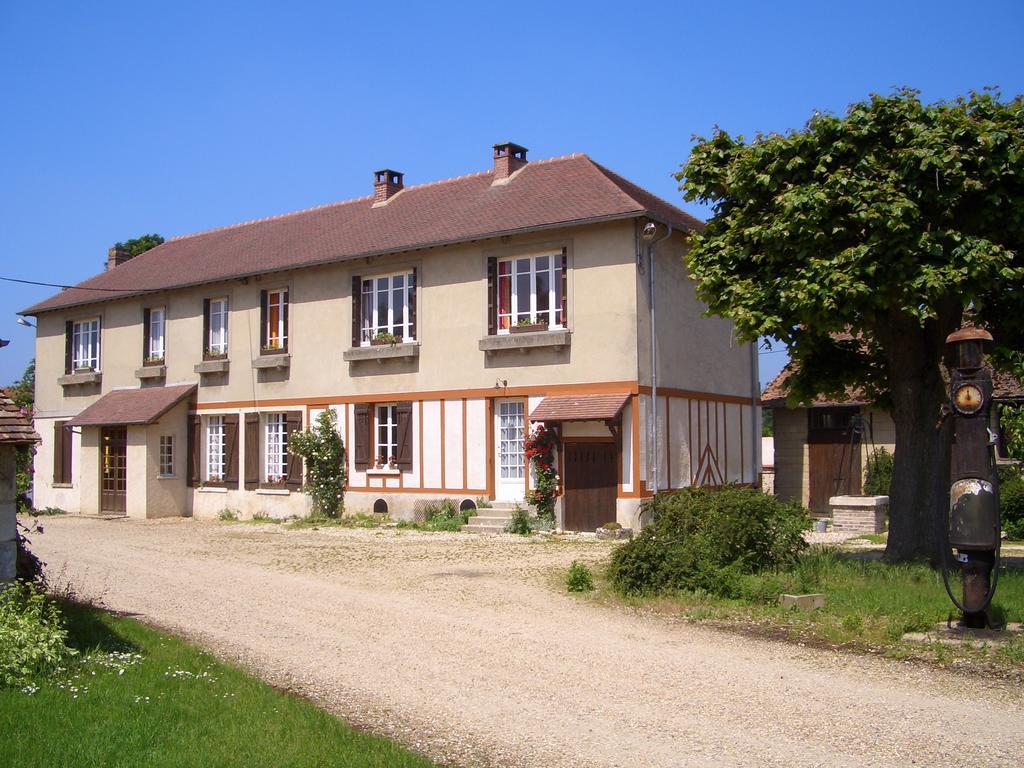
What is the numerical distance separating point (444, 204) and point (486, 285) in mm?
3607

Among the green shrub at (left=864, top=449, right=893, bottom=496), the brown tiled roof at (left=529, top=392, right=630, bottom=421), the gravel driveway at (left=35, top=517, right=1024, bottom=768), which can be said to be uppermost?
the brown tiled roof at (left=529, top=392, right=630, bottom=421)

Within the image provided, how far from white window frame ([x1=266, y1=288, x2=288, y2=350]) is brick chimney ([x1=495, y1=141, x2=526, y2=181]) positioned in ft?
20.0

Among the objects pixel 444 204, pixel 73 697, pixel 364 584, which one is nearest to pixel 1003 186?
pixel 364 584

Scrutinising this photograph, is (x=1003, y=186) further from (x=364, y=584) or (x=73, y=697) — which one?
(x=73, y=697)

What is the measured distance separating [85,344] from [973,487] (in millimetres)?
26979

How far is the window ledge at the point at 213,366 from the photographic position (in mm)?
25516

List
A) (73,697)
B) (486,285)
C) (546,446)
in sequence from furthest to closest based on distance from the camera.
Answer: (486,285) < (546,446) < (73,697)

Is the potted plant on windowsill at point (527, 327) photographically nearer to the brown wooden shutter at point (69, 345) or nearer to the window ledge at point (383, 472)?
the window ledge at point (383, 472)

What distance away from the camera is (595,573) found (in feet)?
42.8

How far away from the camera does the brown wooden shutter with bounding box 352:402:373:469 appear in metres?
22.6

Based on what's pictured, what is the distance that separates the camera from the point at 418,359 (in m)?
21.8

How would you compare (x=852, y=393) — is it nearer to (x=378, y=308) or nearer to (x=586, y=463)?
(x=586, y=463)

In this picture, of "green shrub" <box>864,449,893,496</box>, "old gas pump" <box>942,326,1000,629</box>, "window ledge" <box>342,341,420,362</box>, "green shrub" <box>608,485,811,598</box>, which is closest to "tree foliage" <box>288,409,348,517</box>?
"window ledge" <box>342,341,420,362</box>

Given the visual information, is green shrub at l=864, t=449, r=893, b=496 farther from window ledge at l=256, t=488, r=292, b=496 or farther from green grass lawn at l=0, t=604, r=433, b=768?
green grass lawn at l=0, t=604, r=433, b=768
